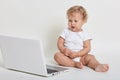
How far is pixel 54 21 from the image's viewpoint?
2.04 m

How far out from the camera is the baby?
1.64 metres

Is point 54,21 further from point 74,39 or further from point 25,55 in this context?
point 25,55

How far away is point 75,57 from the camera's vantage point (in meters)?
1.66

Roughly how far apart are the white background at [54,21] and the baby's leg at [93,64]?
23 centimetres

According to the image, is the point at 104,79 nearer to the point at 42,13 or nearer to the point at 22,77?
the point at 22,77

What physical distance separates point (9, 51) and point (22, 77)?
15 centimetres

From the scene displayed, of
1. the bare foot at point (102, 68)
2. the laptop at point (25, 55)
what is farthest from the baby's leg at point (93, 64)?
the laptop at point (25, 55)

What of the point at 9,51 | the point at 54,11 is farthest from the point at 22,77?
the point at 54,11

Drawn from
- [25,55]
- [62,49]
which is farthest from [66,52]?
[25,55]

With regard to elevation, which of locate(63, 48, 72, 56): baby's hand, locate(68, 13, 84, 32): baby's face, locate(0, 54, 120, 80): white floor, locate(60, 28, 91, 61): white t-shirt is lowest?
locate(0, 54, 120, 80): white floor

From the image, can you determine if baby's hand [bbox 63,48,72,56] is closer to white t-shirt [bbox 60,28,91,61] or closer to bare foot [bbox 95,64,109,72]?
white t-shirt [bbox 60,28,91,61]

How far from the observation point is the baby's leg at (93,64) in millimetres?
1516

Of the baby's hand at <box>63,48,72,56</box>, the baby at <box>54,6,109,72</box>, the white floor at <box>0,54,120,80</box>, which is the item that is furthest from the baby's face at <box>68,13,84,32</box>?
the white floor at <box>0,54,120,80</box>

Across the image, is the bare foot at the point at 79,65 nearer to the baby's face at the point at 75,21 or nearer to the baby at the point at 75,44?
the baby at the point at 75,44
